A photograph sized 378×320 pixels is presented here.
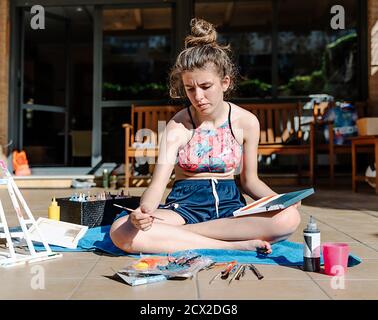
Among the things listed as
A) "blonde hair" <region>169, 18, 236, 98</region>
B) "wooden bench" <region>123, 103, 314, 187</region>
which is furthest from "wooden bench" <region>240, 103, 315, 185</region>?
"blonde hair" <region>169, 18, 236, 98</region>

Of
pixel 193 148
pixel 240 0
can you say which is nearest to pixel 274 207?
pixel 193 148

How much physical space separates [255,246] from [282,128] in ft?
13.5

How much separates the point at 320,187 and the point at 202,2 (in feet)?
9.60

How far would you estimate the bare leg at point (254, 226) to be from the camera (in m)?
2.01

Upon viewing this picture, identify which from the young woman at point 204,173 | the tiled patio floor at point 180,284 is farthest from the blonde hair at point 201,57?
the tiled patio floor at point 180,284

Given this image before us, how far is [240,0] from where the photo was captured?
6871 mm

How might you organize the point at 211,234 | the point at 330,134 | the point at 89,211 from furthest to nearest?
the point at 330,134 < the point at 89,211 < the point at 211,234

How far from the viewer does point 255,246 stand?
2.03 meters

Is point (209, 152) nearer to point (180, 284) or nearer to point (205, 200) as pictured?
point (205, 200)

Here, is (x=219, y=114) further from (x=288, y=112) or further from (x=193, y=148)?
(x=288, y=112)

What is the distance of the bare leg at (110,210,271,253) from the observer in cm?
200
